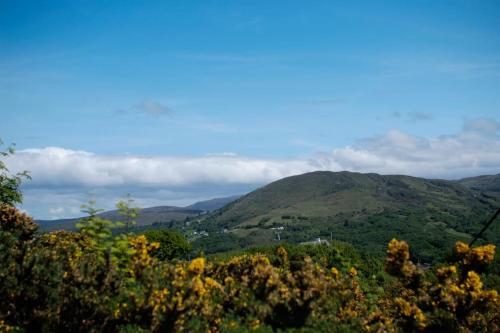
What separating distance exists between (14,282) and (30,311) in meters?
0.74

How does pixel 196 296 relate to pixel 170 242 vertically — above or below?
above

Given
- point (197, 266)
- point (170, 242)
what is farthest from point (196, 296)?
point (170, 242)

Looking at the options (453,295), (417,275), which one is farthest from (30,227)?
(453,295)

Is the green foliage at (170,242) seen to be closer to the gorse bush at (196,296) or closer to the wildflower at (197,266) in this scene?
the gorse bush at (196,296)

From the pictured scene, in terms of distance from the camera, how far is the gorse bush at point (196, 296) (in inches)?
376

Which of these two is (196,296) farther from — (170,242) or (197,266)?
(170,242)

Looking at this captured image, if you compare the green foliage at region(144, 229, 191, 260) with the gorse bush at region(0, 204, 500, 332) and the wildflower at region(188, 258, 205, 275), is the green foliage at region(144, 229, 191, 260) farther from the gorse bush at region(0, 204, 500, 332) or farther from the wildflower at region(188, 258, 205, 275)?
the wildflower at region(188, 258, 205, 275)

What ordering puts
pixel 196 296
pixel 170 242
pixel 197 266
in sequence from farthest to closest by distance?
1. pixel 170 242
2. pixel 197 266
3. pixel 196 296

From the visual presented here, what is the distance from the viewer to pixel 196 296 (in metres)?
9.70

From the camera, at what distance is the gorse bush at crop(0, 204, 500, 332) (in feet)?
31.3

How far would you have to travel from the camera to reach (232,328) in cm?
951

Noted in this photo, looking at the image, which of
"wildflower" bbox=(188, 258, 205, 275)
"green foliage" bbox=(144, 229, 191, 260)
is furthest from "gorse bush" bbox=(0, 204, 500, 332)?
"green foliage" bbox=(144, 229, 191, 260)

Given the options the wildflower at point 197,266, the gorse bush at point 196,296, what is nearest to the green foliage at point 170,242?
the gorse bush at point 196,296

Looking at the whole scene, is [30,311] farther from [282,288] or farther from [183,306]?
[282,288]
